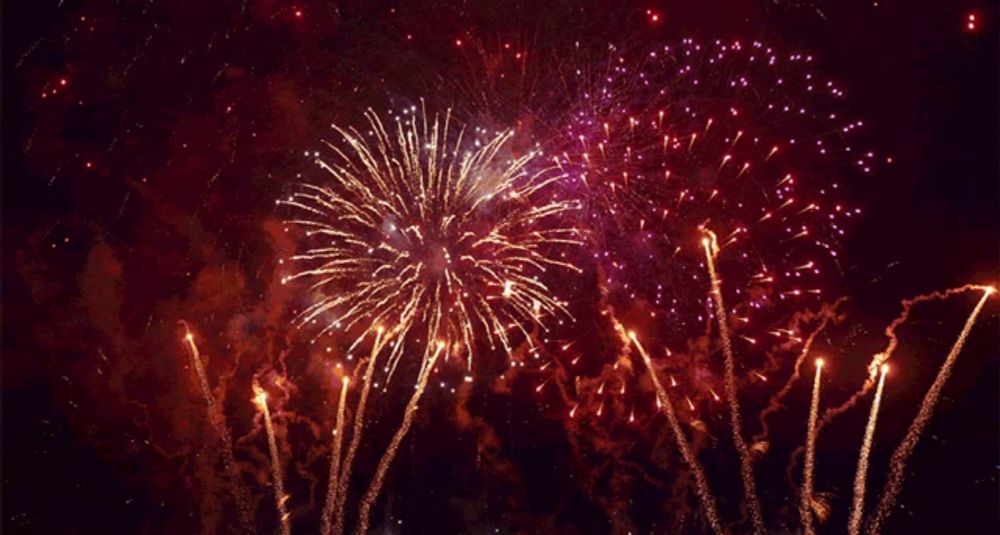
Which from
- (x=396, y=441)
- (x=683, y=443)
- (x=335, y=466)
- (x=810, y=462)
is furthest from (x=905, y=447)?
(x=335, y=466)

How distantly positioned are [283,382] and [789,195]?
768 cm

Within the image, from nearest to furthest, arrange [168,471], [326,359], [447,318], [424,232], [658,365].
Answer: [424,232] → [447,318] → [658,365] → [326,359] → [168,471]

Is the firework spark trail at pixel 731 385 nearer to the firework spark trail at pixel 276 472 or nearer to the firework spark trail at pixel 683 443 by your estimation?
the firework spark trail at pixel 683 443

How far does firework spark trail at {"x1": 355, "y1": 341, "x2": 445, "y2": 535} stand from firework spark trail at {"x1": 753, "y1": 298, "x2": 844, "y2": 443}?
4833 mm

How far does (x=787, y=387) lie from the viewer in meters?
11.5

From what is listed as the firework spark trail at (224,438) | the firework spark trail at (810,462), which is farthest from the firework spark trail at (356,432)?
the firework spark trail at (810,462)

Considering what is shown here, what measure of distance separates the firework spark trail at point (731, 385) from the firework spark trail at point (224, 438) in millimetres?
7449

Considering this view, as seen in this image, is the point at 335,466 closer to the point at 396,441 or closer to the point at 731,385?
the point at 396,441

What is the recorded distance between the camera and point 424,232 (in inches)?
388

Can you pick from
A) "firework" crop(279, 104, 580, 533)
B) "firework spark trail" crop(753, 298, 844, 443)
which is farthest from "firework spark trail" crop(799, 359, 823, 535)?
"firework" crop(279, 104, 580, 533)

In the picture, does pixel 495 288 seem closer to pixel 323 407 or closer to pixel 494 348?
pixel 494 348

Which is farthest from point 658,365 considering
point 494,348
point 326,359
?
point 326,359

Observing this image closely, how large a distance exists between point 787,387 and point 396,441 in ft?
18.6

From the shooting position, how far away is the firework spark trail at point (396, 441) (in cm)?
1115
